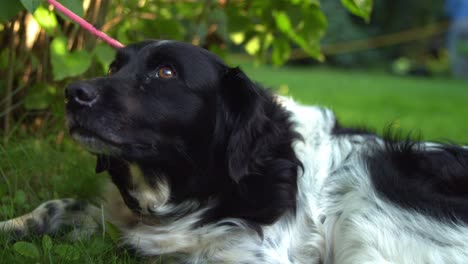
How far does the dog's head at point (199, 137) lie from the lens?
2529 mm

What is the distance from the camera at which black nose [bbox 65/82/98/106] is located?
237 cm

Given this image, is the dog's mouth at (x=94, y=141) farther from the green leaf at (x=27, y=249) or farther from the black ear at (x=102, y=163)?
the green leaf at (x=27, y=249)

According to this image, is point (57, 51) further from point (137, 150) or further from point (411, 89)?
point (411, 89)

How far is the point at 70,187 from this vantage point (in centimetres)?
334

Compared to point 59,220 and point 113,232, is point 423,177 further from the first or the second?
point 59,220

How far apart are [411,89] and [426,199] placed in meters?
12.0

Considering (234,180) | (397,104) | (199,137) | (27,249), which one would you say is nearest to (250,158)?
(234,180)

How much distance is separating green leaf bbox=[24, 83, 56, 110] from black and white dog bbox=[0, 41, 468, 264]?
103cm

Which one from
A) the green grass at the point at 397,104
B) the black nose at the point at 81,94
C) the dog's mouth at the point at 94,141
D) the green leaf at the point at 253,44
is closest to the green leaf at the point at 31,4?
the black nose at the point at 81,94

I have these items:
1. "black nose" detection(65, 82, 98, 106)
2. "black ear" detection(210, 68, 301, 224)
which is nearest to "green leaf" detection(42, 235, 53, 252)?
"black nose" detection(65, 82, 98, 106)

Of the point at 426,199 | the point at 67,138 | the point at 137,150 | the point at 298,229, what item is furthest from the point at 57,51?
the point at 426,199

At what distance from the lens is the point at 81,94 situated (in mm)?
2377

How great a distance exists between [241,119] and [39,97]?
157cm

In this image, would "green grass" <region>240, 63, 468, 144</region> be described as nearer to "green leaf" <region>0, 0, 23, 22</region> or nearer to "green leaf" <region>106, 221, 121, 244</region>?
"green leaf" <region>106, 221, 121, 244</region>
